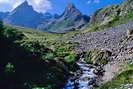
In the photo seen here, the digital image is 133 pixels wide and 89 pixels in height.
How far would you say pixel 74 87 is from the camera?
201 feet

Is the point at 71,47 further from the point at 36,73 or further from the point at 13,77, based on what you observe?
the point at 13,77

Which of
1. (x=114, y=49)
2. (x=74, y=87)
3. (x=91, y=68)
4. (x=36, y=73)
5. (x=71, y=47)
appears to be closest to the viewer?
(x=74, y=87)

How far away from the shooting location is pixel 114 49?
9475 centimetres

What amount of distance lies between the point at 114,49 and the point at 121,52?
7.65 meters

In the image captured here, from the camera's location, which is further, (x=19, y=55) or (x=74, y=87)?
(x=19, y=55)

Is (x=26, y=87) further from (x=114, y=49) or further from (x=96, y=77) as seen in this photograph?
(x=114, y=49)

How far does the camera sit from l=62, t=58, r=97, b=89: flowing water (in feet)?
202

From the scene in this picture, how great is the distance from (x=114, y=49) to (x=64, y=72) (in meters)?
26.8

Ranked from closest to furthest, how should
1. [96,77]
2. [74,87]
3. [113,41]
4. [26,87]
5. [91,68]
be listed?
[26,87] < [74,87] < [96,77] < [91,68] < [113,41]

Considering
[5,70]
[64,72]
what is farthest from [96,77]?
[5,70]

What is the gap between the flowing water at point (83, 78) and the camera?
61719 millimetres

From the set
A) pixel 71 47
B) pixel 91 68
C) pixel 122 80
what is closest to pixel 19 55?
pixel 91 68

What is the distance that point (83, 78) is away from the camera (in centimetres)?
7069

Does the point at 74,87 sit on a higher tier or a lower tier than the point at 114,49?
lower
